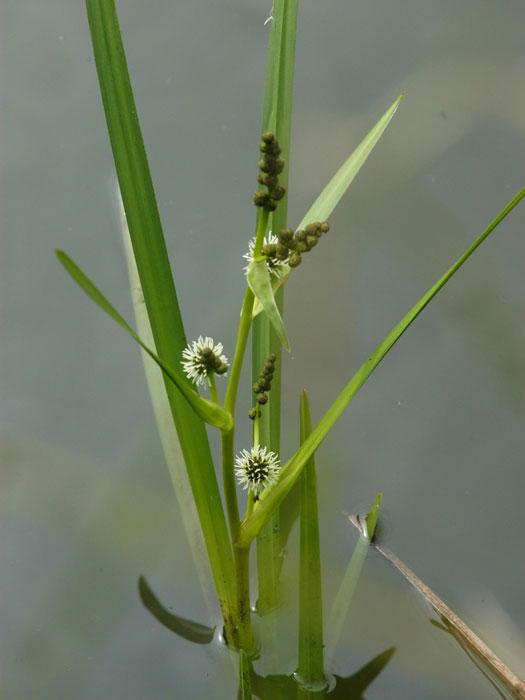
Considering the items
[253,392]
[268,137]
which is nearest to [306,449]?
[253,392]

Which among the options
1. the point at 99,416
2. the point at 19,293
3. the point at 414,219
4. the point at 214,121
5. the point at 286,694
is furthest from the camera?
the point at 214,121

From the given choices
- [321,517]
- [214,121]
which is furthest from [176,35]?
[321,517]

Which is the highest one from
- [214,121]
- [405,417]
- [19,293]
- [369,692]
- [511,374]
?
[214,121]

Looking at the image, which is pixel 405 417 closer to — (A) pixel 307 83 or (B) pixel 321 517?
(B) pixel 321 517

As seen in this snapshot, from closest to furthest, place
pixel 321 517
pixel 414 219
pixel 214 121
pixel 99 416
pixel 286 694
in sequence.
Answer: pixel 286 694 → pixel 321 517 → pixel 99 416 → pixel 414 219 → pixel 214 121

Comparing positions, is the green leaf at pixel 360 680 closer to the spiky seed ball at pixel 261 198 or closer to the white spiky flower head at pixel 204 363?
the white spiky flower head at pixel 204 363

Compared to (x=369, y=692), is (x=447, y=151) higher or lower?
higher

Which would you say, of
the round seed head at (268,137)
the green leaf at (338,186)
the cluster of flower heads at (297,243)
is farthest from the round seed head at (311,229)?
the green leaf at (338,186)
